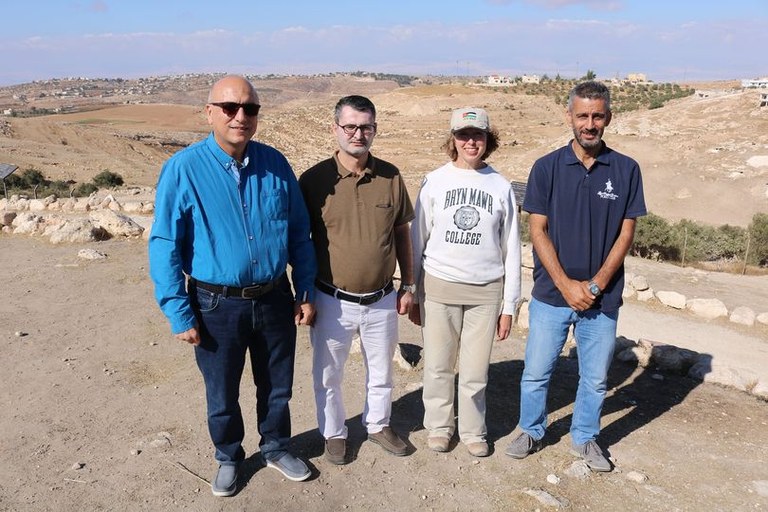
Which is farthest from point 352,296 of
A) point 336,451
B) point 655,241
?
point 655,241

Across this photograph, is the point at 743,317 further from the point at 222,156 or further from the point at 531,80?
the point at 531,80

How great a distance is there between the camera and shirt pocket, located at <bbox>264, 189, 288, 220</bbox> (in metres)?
3.07

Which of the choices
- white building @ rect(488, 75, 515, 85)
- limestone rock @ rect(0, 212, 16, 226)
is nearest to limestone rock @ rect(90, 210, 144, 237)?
limestone rock @ rect(0, 212, 16, 226)

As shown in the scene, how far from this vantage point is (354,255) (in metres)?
3.30

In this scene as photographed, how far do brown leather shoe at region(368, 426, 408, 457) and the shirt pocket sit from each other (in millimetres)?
1543

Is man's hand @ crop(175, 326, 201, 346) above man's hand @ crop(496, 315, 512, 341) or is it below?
above

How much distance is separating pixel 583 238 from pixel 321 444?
2056mm

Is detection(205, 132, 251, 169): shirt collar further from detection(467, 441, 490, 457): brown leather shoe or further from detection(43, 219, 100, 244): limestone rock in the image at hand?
detection(43, 219, 100, 244): limestone rock

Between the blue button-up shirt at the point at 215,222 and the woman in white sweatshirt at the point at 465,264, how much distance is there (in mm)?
871

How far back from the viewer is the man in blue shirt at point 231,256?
2934 mm

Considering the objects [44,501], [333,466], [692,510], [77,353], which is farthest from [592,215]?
[77,353]

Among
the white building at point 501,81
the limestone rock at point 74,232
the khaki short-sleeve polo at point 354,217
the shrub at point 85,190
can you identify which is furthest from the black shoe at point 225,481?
the white building at point 501,81

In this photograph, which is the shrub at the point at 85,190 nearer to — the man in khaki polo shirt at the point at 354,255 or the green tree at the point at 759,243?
the green tree at the point at 759,243

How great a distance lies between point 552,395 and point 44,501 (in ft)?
11.5
